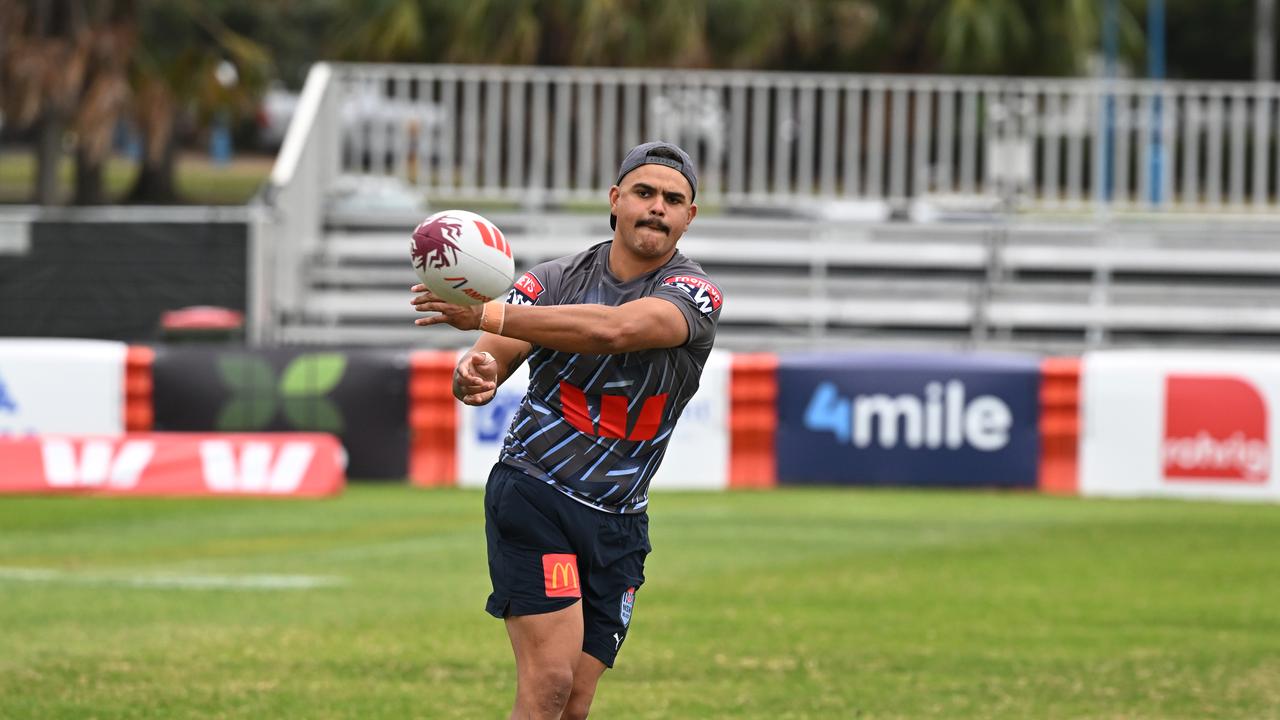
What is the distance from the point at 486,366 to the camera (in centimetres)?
579

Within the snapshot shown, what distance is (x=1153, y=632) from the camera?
1038 centimetres

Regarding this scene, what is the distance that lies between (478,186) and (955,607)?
49.0 ft

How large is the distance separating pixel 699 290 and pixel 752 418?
36.3ft

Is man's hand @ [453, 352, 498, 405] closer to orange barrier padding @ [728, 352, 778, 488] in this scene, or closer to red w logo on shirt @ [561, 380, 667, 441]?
red w logo on shirt @ [561, 380, 667, 441]

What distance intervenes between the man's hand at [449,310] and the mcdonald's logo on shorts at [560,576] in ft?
2.91

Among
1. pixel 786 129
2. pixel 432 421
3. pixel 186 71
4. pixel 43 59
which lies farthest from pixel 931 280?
pixel 43 59

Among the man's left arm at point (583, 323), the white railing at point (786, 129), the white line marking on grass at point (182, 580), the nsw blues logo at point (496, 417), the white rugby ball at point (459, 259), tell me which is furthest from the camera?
the white railing at point (786, 129)

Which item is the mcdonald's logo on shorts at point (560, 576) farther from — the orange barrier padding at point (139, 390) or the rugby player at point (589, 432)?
the orange barrier padding at point (139, 390)

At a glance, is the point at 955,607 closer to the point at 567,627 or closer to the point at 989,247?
the point at 567,627

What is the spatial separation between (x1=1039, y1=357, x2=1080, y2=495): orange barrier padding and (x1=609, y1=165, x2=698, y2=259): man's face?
11.3 meters

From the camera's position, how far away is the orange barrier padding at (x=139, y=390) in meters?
17.1

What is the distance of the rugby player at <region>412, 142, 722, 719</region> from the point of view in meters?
5.93

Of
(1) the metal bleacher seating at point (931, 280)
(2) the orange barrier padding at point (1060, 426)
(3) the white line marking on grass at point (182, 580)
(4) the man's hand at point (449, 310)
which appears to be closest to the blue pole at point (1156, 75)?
(1) the metal bleacher seating at point (931, 280)

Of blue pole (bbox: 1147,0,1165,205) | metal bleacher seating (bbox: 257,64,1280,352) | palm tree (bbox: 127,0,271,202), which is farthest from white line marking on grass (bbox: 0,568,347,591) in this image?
palm tree (bbox: 127,0,271,202)
